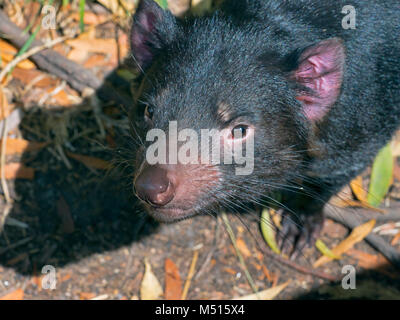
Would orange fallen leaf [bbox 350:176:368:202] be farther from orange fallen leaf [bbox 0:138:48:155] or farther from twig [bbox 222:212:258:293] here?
orange fallen leaf [bbox 0:138:48:155]

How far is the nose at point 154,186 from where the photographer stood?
88.0 inches

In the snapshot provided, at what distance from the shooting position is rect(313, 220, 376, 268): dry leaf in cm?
371

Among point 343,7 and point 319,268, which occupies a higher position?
point 343,7

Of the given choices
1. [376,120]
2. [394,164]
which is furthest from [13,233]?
[394,164]

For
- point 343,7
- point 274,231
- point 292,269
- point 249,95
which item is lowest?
point 292,269

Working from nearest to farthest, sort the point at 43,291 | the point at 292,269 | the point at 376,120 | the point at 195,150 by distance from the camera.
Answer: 1. the point at 195,150
2. the point at 376,120
3. the point at 43,291
4. the point at 292,269

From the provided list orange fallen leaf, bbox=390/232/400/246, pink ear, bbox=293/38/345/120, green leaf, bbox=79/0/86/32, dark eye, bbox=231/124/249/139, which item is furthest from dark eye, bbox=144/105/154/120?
orange fallen leaf, bbox=390/232/400/246

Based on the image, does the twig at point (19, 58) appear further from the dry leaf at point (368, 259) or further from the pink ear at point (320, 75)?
the dry leaf at point (368, 259)

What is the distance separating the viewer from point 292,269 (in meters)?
3.68

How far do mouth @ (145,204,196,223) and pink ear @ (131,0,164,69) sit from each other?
843 mm

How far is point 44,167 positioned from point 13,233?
0.52 meters

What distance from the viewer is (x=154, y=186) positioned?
2236 mm

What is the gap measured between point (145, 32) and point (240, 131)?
2.71 feet
